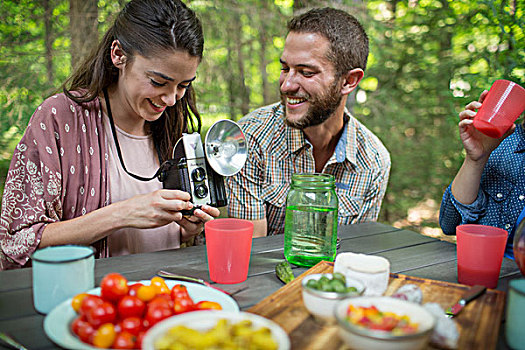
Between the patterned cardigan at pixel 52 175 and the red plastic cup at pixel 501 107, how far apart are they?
1313 mm

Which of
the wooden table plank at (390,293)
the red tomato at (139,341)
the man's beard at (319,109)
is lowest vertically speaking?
the wooden table plank at (390,293)

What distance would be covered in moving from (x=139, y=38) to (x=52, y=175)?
56cm

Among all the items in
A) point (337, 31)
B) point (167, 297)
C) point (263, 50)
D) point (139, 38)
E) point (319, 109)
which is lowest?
point (167, 297)

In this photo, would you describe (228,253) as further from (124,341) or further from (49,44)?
(49,44)

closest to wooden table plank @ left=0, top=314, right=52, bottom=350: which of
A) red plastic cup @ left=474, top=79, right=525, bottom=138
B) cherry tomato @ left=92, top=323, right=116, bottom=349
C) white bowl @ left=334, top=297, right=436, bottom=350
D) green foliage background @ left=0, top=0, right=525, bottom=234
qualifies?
cherry tomato @ left=92, top=323, right=116, bottom=349

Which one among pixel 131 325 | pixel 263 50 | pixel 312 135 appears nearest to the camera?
pixel 131 325

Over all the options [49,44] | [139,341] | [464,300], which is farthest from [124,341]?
[49,44]

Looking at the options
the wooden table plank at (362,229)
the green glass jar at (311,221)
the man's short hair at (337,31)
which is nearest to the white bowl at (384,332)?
the green glass jar at (311,221)

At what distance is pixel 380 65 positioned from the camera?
12.4 feet

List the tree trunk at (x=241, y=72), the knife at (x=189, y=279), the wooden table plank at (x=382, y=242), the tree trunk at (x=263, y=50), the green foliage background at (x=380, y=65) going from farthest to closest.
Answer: the tree trunk at (x=241, y=72), the tree trunk at (x=263, y=50), the green foliage background at (x=380, y=65), the wooden table plank at (x=382, y=242), the knife at (x=189, y=279)

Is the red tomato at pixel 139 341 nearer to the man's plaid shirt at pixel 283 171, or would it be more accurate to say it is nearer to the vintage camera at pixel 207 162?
the vintage camera at pixel 207 162

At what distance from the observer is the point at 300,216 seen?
137 cm

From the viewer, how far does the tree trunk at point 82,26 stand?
2.88 m

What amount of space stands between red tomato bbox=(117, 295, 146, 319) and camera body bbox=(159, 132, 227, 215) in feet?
1.90
